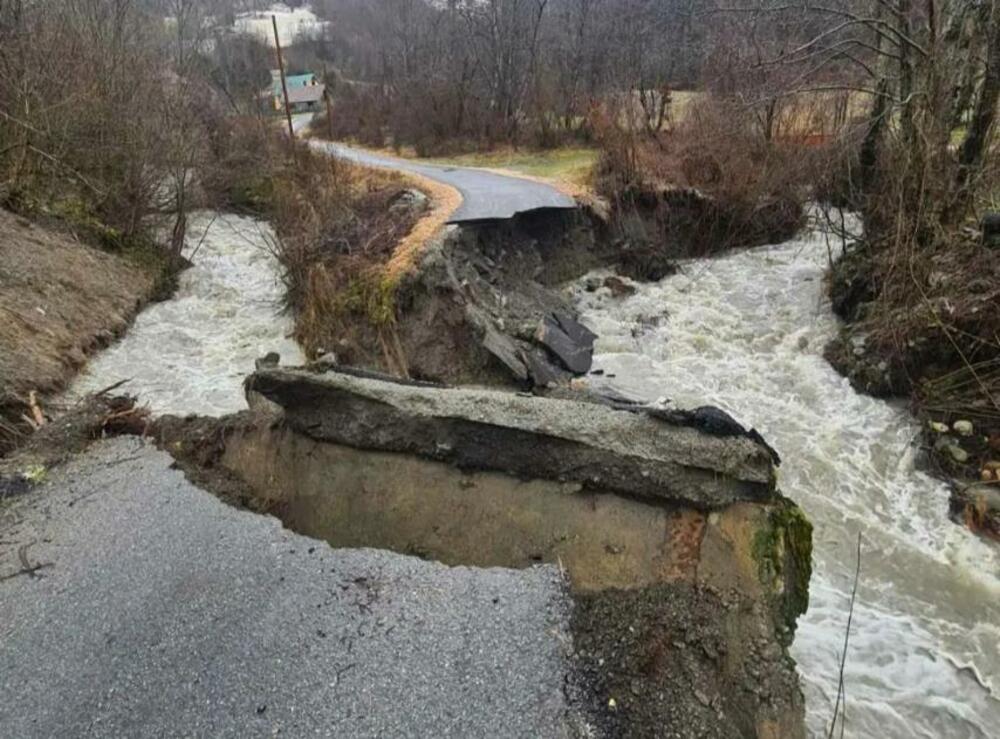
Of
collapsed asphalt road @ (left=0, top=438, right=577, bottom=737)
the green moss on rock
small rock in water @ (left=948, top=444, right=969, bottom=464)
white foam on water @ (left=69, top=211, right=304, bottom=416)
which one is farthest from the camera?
white foam on water @ (left=69, top=211, right=304, bottom=416)

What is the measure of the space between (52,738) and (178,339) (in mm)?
7800

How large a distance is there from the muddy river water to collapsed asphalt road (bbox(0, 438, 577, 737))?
2.27 meters

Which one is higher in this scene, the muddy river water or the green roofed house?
the green roofed house

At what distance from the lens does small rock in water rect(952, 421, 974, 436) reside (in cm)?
654

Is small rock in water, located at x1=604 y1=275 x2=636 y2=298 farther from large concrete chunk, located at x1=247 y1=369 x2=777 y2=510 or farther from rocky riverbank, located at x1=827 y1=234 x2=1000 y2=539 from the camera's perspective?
large concrete chunk, located at x1=247 y1=369 x2=777 y2=510

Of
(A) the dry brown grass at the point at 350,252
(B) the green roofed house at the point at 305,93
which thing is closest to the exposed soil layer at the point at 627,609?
(A) the dry brown grass at the point at 350,252

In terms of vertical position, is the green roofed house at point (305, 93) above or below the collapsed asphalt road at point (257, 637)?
above

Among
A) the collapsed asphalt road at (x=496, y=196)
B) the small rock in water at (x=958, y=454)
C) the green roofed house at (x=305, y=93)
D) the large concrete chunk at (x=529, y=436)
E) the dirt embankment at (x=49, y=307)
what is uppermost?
the green roofed house at (x=305, y=93)

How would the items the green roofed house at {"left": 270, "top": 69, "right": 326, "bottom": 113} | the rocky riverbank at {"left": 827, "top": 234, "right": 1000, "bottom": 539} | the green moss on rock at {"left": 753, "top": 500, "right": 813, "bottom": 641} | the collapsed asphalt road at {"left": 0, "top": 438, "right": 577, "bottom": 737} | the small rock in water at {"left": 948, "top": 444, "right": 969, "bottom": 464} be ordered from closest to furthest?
the collapsed asphalt road at {"left": 0, "top": 438, "right": 577, "bottom": 737}, the green moss on rock at {"left": 753, "top": 500, "right": 813, "bottom": 641}, the rocky riverbank at {"left": 827, "top": 234, "right": 1000, "bottom": 539}, the small rock in water at {"left": 948, "top": 444, "right": 969, "bottom": 464}, the green roofed house at {"left": 270, "top": 69, "right": 326, "bottom": 113}

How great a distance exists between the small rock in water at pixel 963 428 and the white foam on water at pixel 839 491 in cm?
46

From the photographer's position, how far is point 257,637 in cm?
322

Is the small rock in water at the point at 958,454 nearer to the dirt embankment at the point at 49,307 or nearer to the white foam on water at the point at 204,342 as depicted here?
the white foam on water at the point at 204,342

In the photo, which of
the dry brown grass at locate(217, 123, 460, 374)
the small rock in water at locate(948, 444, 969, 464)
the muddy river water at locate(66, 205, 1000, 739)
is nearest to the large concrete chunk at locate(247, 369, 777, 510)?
the muddy river water at locate(66, 205, 1000, 739)

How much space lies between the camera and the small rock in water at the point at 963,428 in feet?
21.4
